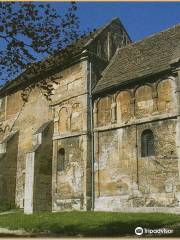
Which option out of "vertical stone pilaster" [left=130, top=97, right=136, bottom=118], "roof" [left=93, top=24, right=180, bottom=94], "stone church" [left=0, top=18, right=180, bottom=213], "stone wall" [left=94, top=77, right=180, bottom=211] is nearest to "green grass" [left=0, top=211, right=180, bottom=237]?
"stone wall" [left=94, top=77, right=180, bottom=211]

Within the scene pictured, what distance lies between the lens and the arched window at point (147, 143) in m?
16.9

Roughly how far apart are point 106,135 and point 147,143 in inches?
101

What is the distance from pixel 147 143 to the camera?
55.8ft

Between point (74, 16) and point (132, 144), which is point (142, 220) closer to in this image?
point (132, 144)

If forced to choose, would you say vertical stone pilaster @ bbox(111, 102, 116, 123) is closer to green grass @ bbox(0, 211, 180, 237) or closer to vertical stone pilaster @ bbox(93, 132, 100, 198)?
vertical stone pilaster @ bbox(93, 132, 100, 198)

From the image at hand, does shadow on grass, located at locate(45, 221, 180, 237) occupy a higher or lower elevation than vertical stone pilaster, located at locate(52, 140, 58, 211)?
lower

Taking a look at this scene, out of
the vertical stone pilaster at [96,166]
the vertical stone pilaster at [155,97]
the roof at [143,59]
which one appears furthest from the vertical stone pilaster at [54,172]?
the vertical stone pilaster at [155,97]

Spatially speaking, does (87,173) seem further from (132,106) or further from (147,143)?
(132,106)

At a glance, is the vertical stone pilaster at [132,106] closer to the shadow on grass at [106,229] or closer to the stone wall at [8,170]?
the shadow on grass at [106,229]

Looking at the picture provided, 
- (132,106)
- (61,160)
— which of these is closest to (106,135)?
(132,106)

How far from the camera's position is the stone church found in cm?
1628

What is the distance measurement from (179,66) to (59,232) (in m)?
9.30

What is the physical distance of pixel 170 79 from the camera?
16.8m

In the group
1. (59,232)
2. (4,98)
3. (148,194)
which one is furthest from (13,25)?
(4,98)
